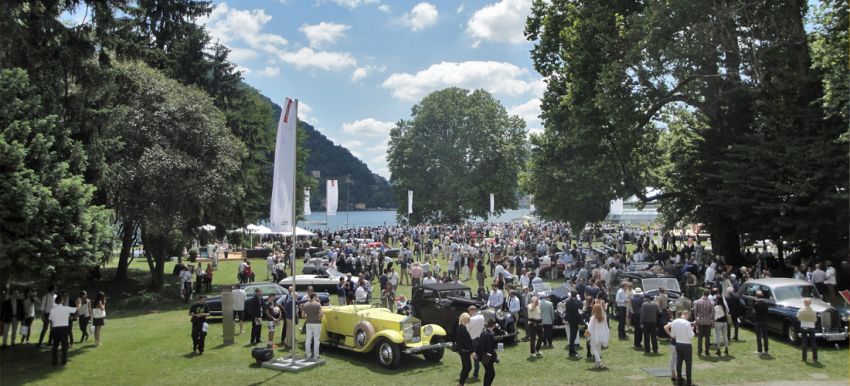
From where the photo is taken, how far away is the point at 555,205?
125 feet

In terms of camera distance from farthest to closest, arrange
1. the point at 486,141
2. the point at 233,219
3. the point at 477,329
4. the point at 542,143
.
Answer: the point at 486,141, the point at 542,143, the point at 233,219, the point at 477,329

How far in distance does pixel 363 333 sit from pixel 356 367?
84 centimetres

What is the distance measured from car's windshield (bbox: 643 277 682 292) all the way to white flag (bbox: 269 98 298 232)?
465 inches

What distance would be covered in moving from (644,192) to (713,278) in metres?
11.6

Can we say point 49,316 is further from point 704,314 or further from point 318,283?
point 704,314

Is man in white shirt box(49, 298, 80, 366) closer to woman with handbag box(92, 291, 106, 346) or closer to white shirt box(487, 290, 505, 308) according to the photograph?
woman with handbag box(92, 291, 106, 346)

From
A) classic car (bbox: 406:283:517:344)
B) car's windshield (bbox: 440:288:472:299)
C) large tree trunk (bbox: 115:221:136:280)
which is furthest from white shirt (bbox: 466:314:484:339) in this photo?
large tree trunk (bbox: 115:221:136:280)

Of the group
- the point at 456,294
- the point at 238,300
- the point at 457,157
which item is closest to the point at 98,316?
the point at 238,300

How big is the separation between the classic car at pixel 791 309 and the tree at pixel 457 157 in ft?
174

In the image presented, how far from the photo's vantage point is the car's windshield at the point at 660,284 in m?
20.0

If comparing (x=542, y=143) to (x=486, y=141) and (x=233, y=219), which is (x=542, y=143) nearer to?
(x=233, y=219)

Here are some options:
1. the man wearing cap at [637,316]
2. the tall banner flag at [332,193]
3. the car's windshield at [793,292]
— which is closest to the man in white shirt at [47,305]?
the man wearing cap at [637,316]

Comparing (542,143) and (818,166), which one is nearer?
(818,166)

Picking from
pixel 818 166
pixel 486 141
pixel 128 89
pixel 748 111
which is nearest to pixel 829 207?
pixel 818 166
